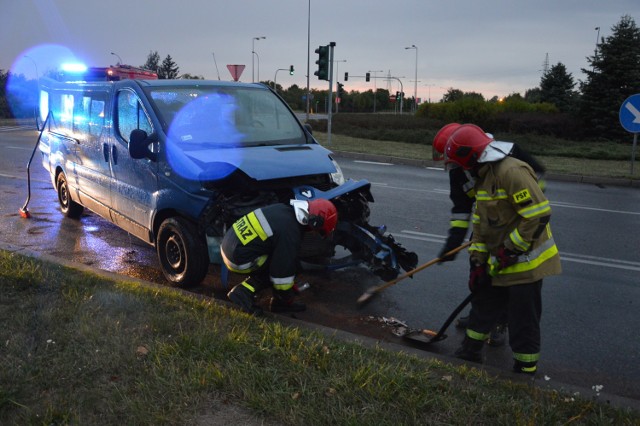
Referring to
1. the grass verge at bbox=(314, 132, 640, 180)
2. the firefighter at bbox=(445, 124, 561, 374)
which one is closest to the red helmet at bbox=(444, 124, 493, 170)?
the firefighter at bbox=(445, 124, 561, 374)

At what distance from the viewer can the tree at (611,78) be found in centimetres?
2459

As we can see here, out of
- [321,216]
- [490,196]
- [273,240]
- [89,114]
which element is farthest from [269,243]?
[89,114]

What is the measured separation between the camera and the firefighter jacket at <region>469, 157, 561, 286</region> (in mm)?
3463

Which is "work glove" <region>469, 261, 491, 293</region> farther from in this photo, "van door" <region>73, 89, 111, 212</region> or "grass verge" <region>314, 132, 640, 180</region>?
"grass verge" <region>314, 132, 640, 180</region>

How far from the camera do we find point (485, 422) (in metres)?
2.87

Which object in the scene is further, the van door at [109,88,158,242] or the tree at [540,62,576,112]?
the tree at [540,62,576,112]

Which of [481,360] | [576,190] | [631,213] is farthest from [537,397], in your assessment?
[576,190]

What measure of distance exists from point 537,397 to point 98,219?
6866mm

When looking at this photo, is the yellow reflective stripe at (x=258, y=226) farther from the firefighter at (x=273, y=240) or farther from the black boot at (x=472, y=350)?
the black boot at (x=472, y=350)

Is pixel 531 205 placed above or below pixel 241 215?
above

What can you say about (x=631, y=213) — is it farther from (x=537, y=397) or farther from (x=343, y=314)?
(x=537, y=397)

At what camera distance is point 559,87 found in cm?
3462

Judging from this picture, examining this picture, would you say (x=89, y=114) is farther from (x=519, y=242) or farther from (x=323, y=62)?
(x=323, y=62)

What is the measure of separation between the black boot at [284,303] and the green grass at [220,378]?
455 mm
